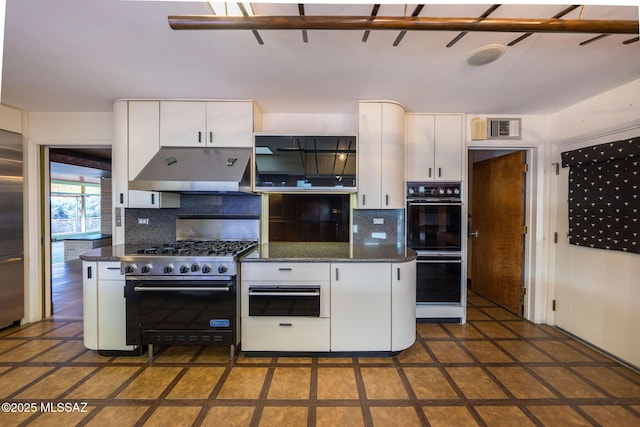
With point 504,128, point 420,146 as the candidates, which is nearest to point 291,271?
point 420,146

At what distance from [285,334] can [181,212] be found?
1.77m

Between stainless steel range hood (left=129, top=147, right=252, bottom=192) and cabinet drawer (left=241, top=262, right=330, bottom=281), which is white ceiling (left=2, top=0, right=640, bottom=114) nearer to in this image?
stainless steel range hood (left=129, top=147, right=252, bottom=192)

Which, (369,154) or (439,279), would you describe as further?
(439,279)

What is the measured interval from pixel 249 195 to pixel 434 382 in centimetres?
241

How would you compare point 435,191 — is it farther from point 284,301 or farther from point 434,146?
point 284,301

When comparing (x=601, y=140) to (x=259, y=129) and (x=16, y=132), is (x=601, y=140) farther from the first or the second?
(x=16, y=132)

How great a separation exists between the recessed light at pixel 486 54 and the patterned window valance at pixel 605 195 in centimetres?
146

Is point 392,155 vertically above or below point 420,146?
below

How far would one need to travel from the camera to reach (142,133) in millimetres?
2816

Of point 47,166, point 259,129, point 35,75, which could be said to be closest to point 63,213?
point 47,166

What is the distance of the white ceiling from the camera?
5.33ft

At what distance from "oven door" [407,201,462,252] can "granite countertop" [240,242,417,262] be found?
0.28 meters

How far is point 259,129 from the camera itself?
10.0 feet

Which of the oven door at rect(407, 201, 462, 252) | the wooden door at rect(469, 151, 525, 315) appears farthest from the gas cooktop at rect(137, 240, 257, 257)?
the wooden door at rect(469, 151, 525, 315)
